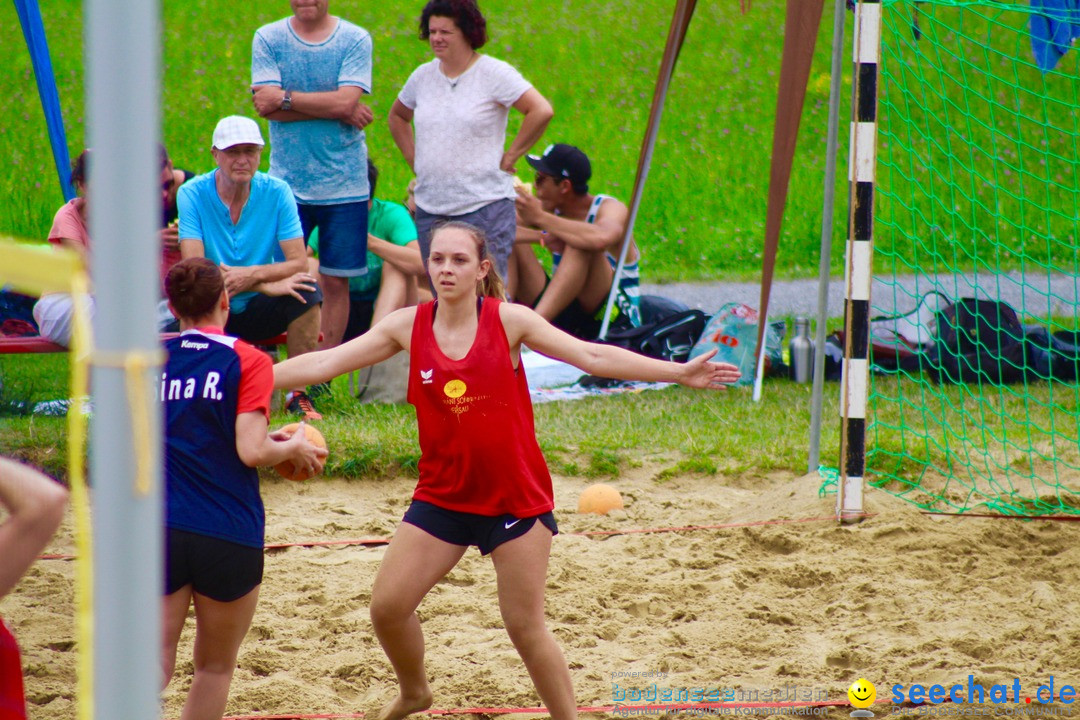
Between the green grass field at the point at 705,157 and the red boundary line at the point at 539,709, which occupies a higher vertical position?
the green grass field at the point at 705,157

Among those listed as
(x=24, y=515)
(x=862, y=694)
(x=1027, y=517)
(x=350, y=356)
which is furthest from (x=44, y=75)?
(x=1027, y=517)

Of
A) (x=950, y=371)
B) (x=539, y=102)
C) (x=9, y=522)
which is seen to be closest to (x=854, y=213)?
(x=539, y=102)

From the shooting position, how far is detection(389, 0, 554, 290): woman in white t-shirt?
6660 millimetres

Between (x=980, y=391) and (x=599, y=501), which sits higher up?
(x=980, y=391)

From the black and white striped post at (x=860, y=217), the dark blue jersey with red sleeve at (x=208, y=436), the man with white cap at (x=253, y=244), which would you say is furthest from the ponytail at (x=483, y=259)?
the man with white cap at (x=253, y=244)

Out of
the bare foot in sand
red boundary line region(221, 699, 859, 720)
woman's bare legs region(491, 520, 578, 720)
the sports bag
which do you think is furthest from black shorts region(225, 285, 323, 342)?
woman's bare legs region(491, 520, 578, 720)

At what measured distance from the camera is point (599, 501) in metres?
5.72

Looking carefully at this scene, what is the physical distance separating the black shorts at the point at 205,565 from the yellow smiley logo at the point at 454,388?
74cm

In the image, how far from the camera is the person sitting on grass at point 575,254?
8.03m

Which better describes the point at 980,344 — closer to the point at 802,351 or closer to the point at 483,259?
the point at 802,351

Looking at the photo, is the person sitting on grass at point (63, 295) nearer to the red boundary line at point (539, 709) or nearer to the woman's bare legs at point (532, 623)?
the red boundary line at point (539, 709)

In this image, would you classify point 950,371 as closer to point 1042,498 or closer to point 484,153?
point 1042,498

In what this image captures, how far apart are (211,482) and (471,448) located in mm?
756

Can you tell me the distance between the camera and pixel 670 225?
1395 centimetres
